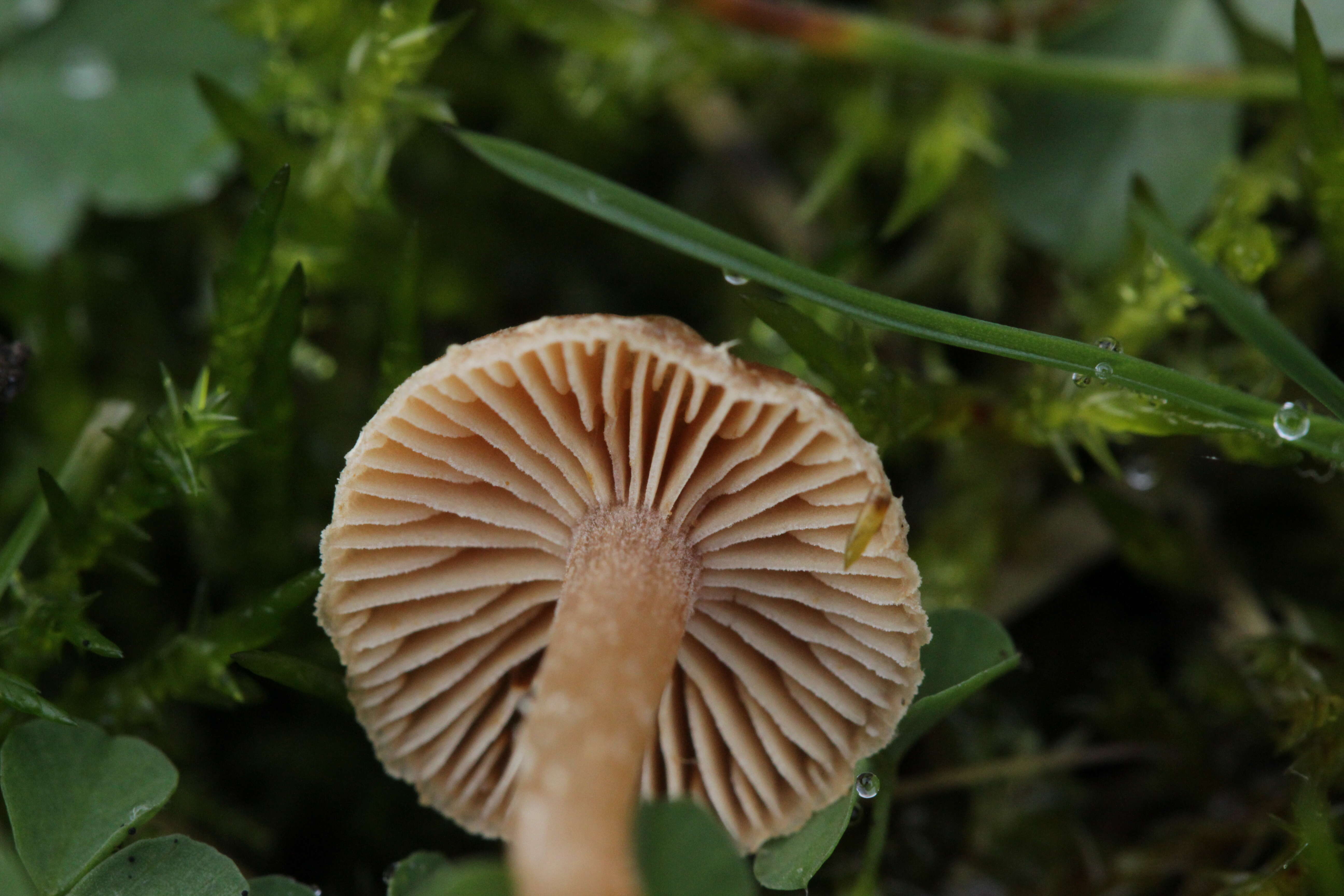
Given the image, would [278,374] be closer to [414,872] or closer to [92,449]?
[92,449]

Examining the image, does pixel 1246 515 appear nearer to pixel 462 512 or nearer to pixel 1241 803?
pixel 1241 803

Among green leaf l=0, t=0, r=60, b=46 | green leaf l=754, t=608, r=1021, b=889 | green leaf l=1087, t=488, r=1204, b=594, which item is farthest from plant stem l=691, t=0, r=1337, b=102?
green leaf l=0, t=0, r=60, b=46

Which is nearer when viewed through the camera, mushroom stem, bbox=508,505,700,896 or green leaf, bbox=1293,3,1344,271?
mushroom stem, bbox=508,505,700,896

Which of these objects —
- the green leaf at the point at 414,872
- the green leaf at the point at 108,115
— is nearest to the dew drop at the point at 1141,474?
the green leaf at the point at 414,872

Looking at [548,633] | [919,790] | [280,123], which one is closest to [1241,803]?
[919,790]

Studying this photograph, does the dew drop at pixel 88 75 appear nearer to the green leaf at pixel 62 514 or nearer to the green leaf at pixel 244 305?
the green leaf at pixel 244 305

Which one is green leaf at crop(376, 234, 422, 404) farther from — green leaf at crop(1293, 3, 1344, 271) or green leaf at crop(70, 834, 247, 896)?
green leaf at crop(1293, 3, 1344, 271)
